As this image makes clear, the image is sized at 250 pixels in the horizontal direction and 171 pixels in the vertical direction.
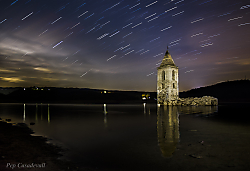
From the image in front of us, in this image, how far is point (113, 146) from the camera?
7.75 metres

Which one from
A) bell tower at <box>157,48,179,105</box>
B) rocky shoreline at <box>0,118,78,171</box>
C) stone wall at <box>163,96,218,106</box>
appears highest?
bell tower at <box>157,48,179,105</box>

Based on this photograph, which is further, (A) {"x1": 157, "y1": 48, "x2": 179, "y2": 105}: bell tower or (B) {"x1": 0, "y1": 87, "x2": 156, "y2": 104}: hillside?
(B) {"x1": 0, "y1": 87, "x2": 156, "y2": 104}: hillside

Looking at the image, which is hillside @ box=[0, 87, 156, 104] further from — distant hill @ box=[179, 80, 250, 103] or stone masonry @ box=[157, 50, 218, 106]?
stone masonry @ box=[157, 50, 218, 106]

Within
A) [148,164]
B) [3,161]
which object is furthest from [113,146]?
[3,161]

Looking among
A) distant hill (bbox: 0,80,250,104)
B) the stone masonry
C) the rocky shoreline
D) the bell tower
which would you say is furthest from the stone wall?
distant hill (bbox: 0,80,250,104)

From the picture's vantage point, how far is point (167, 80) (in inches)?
1993

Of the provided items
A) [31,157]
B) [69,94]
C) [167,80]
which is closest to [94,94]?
[69,94]

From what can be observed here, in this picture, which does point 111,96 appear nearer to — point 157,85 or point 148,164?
point 157,85

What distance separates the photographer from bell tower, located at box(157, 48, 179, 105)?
50375 mm

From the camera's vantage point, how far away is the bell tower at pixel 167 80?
165 ft

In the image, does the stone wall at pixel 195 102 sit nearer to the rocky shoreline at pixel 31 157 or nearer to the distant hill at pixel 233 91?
the rocky shoreline at pixel 31 157

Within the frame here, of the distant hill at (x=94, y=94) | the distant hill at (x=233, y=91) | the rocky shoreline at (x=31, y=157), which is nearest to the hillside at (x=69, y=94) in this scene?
the distant hill at (x=94, y=94)

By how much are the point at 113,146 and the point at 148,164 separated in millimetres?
2716

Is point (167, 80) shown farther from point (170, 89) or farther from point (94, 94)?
point (94, 94)
